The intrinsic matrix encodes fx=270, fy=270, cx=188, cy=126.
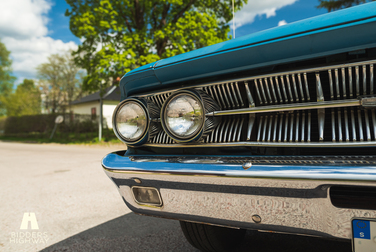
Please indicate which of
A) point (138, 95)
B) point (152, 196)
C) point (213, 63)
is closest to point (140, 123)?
point (138, 95)

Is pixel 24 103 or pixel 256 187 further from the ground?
pixel 24 103

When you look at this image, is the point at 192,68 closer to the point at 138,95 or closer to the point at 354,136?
the point at 138,95

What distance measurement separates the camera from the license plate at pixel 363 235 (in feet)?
3.13

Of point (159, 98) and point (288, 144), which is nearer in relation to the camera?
point (288, 144)

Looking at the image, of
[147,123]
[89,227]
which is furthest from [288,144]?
[89,227]

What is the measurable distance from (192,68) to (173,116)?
282mm

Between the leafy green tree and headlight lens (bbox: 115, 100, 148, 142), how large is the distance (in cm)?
1025

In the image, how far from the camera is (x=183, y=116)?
1.48 m

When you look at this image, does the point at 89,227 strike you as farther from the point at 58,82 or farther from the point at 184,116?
the point at 58,82

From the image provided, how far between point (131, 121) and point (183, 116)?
1.25 ft

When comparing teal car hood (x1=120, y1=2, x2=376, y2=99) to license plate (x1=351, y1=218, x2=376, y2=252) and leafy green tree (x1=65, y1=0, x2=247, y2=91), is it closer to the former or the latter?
license plate (x1=351, y1=218, x2=376, y2=252)

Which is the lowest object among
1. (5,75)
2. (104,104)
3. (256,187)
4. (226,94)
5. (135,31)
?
(256,187)

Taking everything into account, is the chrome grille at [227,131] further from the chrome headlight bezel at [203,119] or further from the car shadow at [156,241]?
the car shadow at [156,241]

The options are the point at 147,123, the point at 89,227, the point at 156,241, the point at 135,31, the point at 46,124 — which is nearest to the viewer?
the point at 147,123
